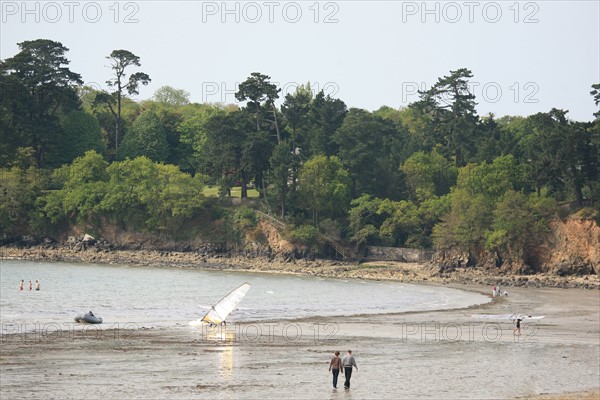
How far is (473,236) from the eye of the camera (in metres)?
86.6

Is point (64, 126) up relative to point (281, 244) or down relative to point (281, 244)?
up

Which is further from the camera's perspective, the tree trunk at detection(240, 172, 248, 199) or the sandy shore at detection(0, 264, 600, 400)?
the tree trunk at detection(240, 172, 248, 199)

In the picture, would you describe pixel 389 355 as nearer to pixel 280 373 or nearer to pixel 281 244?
pixel 280 373

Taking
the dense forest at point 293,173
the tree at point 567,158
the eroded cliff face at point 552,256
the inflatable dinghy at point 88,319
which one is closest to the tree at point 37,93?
the dense forest at point 293,173

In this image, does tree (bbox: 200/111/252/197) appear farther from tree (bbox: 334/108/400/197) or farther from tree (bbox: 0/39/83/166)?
tree (bbox: 0/39/83/166)

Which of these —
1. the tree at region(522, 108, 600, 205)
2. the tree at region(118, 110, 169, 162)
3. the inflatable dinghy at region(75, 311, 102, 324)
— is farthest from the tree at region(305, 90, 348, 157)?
the inflatable dinghy at region(75, 311, 102, 324)

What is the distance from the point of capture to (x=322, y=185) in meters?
96.5

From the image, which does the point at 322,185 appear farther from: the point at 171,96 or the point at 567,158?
the point at 171,96

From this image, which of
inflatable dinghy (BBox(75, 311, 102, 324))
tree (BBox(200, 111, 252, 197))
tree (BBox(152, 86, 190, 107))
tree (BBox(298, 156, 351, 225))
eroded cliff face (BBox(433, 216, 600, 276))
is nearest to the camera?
inflatable dinghy (BBox(75, 311, 102, 324))

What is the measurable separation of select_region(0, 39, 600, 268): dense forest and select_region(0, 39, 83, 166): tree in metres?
0.16

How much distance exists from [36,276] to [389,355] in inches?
1922

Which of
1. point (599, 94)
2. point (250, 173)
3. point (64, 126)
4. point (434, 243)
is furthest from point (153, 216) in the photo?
point (599, 94)

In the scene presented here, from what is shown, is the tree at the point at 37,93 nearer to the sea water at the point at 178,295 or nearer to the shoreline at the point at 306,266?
the shoreline at the point at 306,266

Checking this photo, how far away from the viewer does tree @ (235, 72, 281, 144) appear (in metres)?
102
